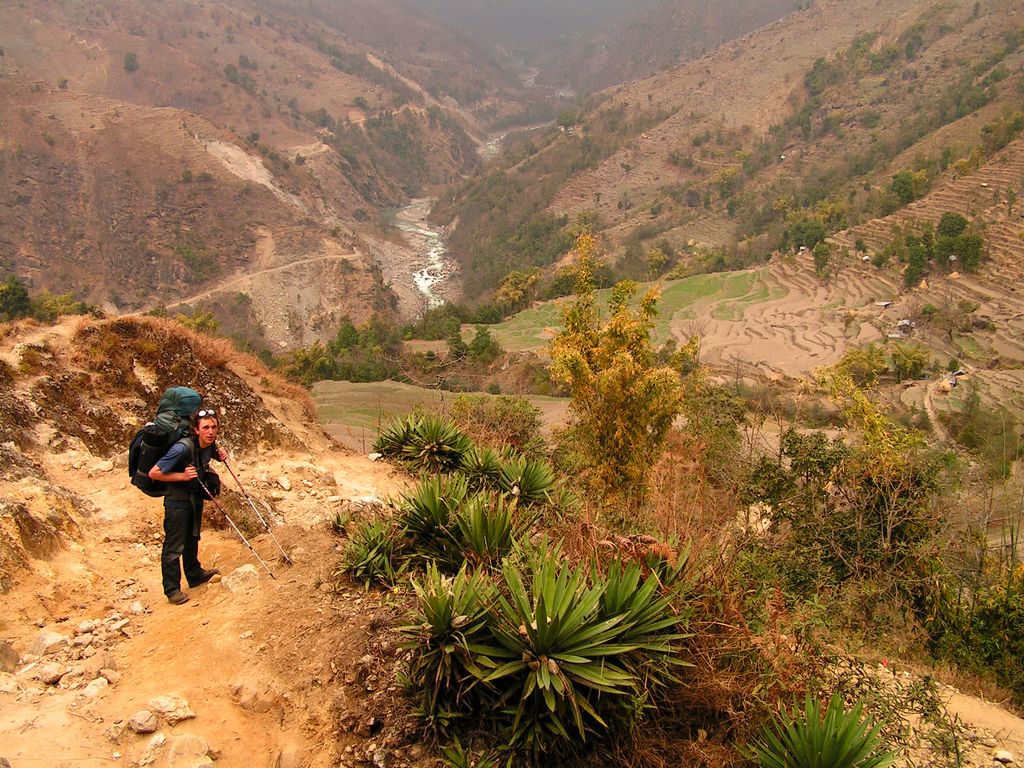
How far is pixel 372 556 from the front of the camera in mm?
5230

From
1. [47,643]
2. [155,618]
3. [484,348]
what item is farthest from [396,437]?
[484,348]

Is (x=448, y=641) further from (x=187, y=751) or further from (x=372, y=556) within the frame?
(x=372, y=556)

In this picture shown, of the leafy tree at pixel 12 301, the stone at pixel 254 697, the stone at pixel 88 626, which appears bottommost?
the stone at pixel 254 697

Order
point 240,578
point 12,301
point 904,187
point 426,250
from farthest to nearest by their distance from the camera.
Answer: point 426,250
point 904,187
point 12,301
point 240,578

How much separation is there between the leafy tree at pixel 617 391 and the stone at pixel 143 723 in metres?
7.02

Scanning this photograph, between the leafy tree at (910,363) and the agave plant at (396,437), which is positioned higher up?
the agave plant at (396,437)

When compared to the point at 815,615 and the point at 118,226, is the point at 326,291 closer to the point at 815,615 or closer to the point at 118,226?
the point at 118,226

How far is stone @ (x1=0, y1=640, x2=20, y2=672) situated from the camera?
397 centimetres

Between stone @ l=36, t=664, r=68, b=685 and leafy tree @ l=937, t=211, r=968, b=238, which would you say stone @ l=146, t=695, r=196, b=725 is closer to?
stone @ l=36, t=664, r=68, b=685

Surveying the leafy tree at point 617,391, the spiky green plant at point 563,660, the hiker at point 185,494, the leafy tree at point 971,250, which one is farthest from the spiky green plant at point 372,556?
the leafy tree at point 971,250

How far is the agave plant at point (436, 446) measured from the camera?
852 centimetres

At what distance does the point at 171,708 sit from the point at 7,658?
4.18 feet

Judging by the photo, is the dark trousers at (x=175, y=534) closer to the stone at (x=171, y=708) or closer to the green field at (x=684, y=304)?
the stone at (x=171, y=708)

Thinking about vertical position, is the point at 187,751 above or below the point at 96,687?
below
